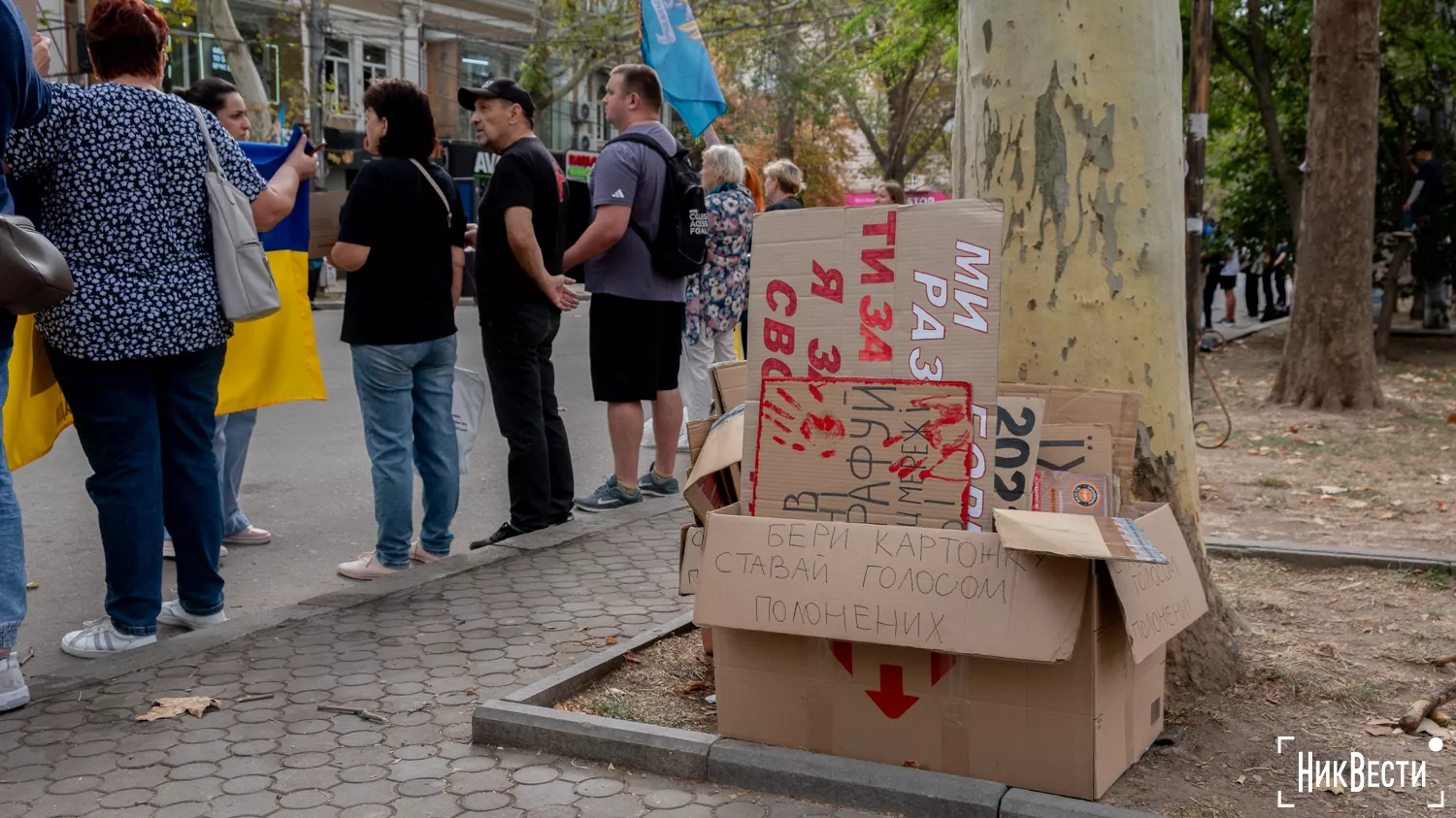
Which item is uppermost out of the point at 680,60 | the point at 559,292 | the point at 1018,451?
the point at 680,60

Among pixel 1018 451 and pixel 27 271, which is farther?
pixel 27 271

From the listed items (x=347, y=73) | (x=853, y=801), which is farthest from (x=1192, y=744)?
(x=347, y=73)

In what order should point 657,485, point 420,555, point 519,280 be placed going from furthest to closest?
point 657,485
point 519,280
point 420,555

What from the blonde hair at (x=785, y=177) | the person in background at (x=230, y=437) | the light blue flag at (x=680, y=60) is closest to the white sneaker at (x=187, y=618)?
the person in background at (x=230, y=437)

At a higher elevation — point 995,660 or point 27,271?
point 27,271

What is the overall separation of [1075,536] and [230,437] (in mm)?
4219

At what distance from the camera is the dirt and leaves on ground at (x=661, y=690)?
376 cm

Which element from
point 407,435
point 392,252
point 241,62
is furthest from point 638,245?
point 241,62

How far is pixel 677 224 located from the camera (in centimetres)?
647

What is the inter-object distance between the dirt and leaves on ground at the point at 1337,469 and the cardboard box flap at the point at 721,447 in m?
3.43

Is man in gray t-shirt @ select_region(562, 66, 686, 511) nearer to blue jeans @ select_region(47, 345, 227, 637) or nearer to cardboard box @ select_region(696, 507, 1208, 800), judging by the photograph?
blue jeans @ select_region(47, 345, 227, 637)

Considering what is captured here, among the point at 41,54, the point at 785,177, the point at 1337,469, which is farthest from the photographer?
the point at 785,177

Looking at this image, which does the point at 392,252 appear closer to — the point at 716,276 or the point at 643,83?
the point at 643,83

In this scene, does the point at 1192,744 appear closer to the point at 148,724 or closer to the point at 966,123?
the point at 966,123
